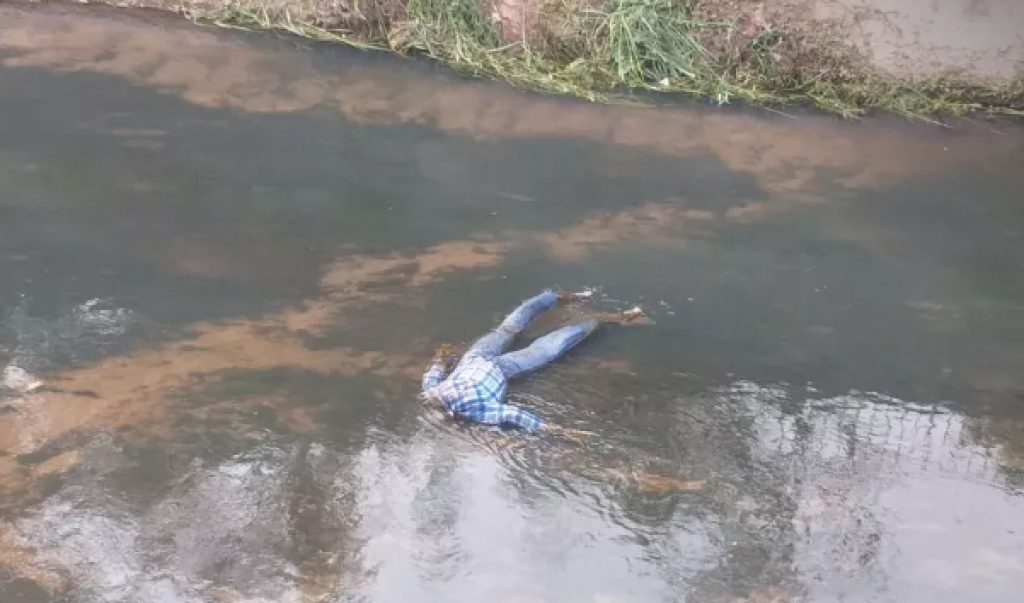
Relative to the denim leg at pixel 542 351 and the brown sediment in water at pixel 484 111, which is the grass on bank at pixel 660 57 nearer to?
the brown sediment in water at pixel 484 111

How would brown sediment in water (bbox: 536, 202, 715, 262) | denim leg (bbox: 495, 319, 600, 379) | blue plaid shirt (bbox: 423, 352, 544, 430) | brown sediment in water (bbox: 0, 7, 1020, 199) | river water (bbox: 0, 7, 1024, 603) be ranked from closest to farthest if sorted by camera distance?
river water (bbox: 0, 7, 1024, 603) → blue plaid shirt (bbox: 423, 352, 544, 430) → denim leg (bbox: 495, 319, 600, 379) → brown sediment in water (bbox: 536, 202, 715, 262) → brown sediment in water (bbox: 0, 7, 1020, 199)

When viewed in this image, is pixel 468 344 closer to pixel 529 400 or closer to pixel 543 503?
pixel 529 400

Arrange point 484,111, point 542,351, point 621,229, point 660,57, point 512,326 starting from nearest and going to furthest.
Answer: point 542,351 → point 512,326 → point 621,229 → point 484,111 → point 660,57

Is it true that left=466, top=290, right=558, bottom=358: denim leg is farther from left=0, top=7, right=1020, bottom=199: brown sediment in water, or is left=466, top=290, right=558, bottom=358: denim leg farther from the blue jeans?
left=0, top=7, right=1020, bottom=199: brown sediment in water

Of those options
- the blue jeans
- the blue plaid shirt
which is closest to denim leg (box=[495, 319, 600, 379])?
the blue jeans

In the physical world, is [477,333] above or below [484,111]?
below

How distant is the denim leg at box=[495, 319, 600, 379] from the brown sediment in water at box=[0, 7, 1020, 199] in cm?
202

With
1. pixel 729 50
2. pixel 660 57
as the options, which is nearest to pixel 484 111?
pixel 660 57

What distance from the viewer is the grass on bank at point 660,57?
671cm

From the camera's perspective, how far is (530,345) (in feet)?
14.0

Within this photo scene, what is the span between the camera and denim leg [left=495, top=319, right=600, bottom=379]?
4.06 metres

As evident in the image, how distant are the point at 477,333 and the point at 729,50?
358 centimetres

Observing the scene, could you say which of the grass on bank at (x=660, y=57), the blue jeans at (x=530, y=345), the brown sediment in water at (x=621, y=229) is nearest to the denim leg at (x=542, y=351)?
the blue jeans at (x=530, y=345)

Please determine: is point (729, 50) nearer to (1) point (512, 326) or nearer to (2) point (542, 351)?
(1) point (512, 326)
